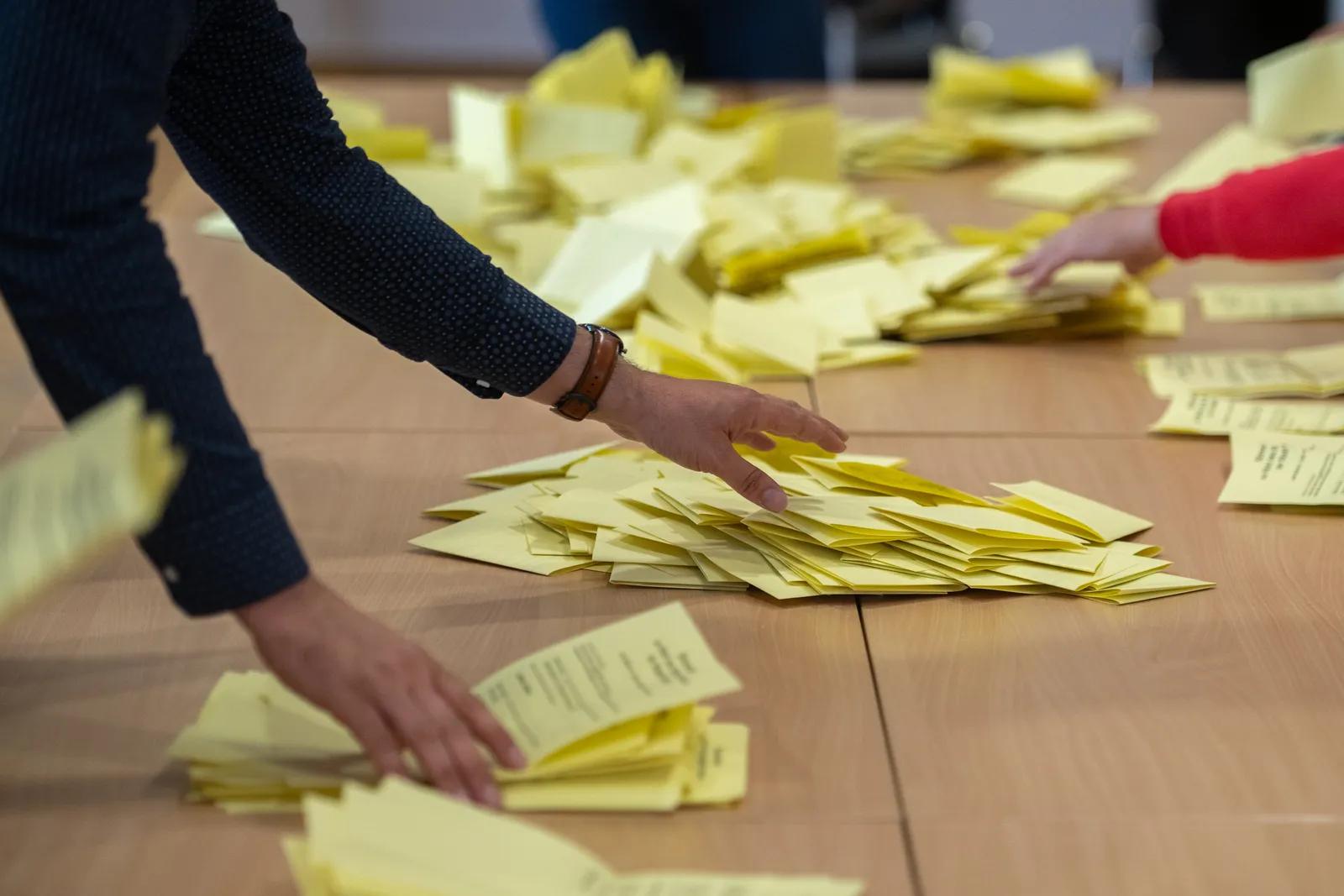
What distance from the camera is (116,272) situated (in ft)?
2.66

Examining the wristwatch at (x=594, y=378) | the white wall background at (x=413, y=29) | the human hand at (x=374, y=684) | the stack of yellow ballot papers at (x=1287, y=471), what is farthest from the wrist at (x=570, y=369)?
the white wall background at (x=413, y=29)

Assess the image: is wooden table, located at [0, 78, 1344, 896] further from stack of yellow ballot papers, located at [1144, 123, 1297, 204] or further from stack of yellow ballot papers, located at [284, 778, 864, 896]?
stack of yellow ballot papers, located at [1144, 123, 1297, 204]

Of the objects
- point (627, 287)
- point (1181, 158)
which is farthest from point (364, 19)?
point (627, 287)

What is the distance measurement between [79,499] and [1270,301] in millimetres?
1510

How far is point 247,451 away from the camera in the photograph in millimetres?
857

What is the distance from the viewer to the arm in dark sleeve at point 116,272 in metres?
0.80

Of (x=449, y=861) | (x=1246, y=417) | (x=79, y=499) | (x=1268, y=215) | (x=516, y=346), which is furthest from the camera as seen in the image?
(x=1268, y=215)

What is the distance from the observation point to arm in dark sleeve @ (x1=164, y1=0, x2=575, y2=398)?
107 cm

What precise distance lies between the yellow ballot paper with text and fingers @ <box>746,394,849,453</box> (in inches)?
8.7

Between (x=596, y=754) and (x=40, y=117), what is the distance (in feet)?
1.54

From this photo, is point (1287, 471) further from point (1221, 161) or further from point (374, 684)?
point (1221, 161)

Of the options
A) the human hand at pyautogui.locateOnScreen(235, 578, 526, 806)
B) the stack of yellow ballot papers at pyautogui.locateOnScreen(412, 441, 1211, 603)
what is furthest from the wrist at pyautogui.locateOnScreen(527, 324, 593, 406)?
the human hand at pyautogui.locateOnScreen(235, 578, 526, 806)

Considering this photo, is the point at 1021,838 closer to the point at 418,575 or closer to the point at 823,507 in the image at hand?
the point at 823,507

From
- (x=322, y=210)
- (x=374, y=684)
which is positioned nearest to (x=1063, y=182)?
(x=322, y=210)
